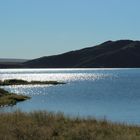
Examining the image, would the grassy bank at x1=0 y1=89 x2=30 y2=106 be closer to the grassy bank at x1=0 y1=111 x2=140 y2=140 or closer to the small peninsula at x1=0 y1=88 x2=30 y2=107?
the small peninsula at x1=0 y1=88 x2=30 y2=107

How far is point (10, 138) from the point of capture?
1833cm

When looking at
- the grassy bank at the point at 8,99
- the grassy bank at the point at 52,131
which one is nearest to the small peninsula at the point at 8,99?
the grassy bank at the point at 8,99

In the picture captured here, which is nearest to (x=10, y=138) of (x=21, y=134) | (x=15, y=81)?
(x=21, y=134)

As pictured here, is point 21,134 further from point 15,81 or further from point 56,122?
point 15,81

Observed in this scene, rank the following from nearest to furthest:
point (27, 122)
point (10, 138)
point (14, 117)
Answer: point (10, 138)
point (27, 122)
point (14, 117)

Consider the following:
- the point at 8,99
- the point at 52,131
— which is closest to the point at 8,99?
the point at 8,99

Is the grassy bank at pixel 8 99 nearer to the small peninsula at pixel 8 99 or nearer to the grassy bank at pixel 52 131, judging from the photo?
the small peninsula at pixel 8 99

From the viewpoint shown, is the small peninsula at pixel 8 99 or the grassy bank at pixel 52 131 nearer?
the grassy bank at pixel 52 131

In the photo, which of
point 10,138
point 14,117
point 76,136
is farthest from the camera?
point 14,117

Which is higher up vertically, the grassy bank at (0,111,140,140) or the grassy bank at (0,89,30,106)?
the grassy bank at (0,111,140,140)

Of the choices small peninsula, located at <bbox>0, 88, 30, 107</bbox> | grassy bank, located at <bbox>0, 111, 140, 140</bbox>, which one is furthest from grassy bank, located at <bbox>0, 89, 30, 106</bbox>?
grassy bank, located at <bbox>0, 111, 140, 140</bbox>

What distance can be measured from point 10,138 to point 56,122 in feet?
18.0

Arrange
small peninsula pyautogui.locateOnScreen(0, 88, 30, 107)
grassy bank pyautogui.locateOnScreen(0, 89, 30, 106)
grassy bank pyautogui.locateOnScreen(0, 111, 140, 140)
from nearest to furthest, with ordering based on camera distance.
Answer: grassy bank pyautogui.locateOnScreen(0, 111, 140, 140) < small peninsula pyautogui.locateOnScreen(0, 88, 30, 107) < grassy bank pyautogui.locateOnScreen(0, 89, 30, 106)

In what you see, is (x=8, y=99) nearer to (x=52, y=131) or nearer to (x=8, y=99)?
(x=8, y=99)
